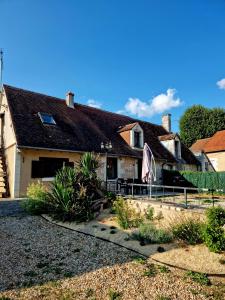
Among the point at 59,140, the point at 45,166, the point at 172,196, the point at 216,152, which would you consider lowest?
the point at 172,196

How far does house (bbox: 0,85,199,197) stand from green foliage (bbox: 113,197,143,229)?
388cm

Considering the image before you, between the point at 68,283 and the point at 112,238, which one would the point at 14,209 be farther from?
the point at 68,283

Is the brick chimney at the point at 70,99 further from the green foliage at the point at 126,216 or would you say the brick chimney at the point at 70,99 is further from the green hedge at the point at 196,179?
the green foliage at the point at 126,216

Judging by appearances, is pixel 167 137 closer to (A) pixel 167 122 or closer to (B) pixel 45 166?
(A) pixel 167 122

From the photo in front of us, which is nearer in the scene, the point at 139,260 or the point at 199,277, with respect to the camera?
the point at 199,277

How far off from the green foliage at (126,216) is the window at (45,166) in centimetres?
640

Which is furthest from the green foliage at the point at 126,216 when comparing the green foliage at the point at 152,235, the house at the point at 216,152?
the house at the point at 216,152

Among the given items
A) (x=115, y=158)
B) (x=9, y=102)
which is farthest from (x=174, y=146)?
(x=9, y=102)

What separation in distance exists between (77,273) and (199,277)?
2.49m

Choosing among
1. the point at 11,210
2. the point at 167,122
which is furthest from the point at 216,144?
the point at 11,210

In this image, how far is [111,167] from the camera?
1905cm

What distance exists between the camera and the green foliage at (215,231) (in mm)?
6340

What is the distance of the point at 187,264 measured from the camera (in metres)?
5.82

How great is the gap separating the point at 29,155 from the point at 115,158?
651 centimetres
